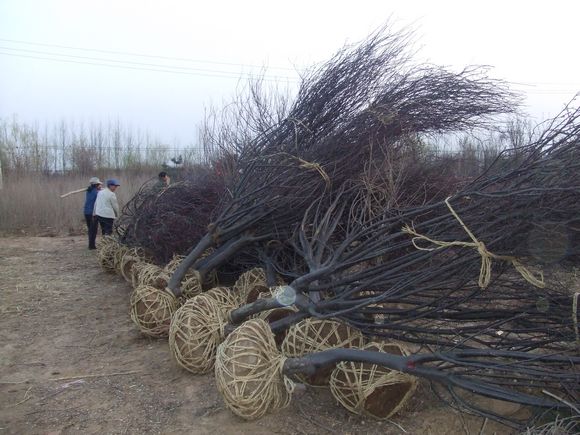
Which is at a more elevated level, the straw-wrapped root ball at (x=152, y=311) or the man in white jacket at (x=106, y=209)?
the man in white jacket at (x=106, y=209)

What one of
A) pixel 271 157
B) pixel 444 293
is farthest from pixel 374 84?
pixel 444 293

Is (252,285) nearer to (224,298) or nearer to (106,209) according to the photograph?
(224,298)

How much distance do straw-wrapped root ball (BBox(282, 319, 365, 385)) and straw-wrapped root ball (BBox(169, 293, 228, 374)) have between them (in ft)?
2.17

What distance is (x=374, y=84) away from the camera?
4648mm

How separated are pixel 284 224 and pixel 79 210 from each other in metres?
12.4

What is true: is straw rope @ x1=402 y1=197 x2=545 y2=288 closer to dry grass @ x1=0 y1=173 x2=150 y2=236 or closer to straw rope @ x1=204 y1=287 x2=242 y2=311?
straw rope @ x1=204 y1=287 x2=242 y2=311

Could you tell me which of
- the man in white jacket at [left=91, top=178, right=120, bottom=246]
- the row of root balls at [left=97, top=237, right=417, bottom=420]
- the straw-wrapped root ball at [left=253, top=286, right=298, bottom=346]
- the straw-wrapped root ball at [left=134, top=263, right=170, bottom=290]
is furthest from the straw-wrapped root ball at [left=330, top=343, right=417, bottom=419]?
the man in white jacket at [left=91, top=178, right=120, bottom=246]

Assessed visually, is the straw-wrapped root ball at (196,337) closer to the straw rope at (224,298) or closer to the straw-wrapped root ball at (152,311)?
the straw rope at (224,298)

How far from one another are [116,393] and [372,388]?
1895 mm

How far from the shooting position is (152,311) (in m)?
4.80

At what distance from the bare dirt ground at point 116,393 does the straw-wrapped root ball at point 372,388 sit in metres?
0.10

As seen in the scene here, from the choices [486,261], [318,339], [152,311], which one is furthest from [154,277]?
[486,261]

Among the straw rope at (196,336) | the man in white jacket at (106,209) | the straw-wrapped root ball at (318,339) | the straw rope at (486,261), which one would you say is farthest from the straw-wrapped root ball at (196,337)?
the man in white jacket at (106,209)

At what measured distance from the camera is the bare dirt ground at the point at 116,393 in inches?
125
